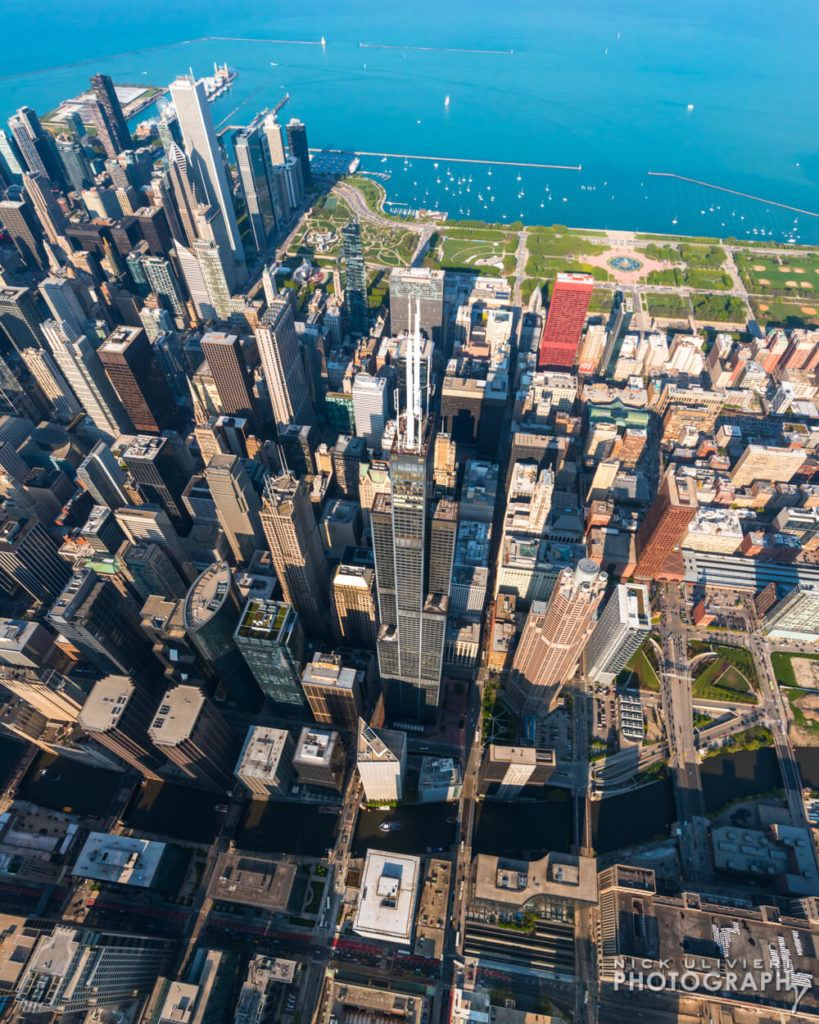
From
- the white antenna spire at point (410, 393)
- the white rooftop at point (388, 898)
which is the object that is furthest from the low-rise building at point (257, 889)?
the white antenna spire at point (410, 393)

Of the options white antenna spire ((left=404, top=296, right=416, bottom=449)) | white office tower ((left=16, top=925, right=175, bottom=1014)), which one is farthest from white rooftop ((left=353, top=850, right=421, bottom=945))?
white antenna spire ((left=404, top=296, right=416, bottom=449))

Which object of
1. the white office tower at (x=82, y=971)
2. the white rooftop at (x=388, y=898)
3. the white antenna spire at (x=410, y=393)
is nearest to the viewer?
the white antenna spire at (x=410, y=393)

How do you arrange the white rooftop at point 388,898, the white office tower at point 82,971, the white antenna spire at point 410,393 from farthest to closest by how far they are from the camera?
the white rooftop at point 388,898, the white office tower at point 82,971, the white antenna spire at point 410,393

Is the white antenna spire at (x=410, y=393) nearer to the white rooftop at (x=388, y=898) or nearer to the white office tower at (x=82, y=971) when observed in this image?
the white rooftop at (x=388, y=898)

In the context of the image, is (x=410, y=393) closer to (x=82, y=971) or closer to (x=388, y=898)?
(x=388, y=898)

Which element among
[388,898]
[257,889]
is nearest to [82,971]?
[257,889]

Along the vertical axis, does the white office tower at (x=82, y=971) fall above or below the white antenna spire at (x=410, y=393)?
below

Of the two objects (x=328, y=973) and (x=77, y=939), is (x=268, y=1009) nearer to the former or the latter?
(x=328, y=973)

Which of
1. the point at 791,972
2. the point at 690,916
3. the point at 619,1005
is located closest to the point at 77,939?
the point at 619,1005

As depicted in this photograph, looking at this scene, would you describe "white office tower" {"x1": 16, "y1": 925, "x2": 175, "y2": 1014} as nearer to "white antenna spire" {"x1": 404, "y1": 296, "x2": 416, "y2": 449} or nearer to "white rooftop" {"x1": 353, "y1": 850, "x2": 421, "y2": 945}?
"white rooftop" {"x1": 353, "y1": 850, "x2": 421, "y2": 945}
